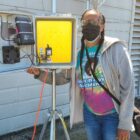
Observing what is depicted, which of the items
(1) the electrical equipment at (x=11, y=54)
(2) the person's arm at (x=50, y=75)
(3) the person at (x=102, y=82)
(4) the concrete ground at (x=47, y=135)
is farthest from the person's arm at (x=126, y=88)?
(4) the concrete ground at (x=47, y=135)

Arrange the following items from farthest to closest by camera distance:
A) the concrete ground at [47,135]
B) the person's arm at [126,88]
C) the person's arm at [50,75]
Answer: the concrete ground at [47,135], the person's arm at [50,75], the person's arm at [126,88]

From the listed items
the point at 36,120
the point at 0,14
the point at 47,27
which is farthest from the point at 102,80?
the point at 36,120

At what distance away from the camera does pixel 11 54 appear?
129 inches

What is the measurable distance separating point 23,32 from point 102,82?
994 mm

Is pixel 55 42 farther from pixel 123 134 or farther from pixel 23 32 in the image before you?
pixel 123 134

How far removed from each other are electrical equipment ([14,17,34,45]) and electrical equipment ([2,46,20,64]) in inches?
4.0

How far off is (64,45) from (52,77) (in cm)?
37

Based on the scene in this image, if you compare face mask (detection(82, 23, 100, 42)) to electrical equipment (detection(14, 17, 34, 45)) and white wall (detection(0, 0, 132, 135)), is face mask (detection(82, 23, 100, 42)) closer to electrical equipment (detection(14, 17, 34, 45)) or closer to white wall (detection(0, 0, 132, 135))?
electrical equipment (detection(14, 17, 34, 45))

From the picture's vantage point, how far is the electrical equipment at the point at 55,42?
2803mm

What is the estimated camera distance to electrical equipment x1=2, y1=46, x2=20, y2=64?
128 inches

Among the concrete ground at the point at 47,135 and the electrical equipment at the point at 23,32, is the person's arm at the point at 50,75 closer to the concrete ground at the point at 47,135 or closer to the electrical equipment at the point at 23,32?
the electrical equipment at the point at 23,32

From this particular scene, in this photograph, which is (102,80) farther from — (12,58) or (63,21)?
(12,58)

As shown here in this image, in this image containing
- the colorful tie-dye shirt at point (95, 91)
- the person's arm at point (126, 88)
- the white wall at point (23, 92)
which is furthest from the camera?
the white wall at point (23, 92)

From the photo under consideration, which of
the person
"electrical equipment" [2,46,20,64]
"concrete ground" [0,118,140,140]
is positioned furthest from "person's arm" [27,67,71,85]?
"concrete ground" [0,118,140,140]
